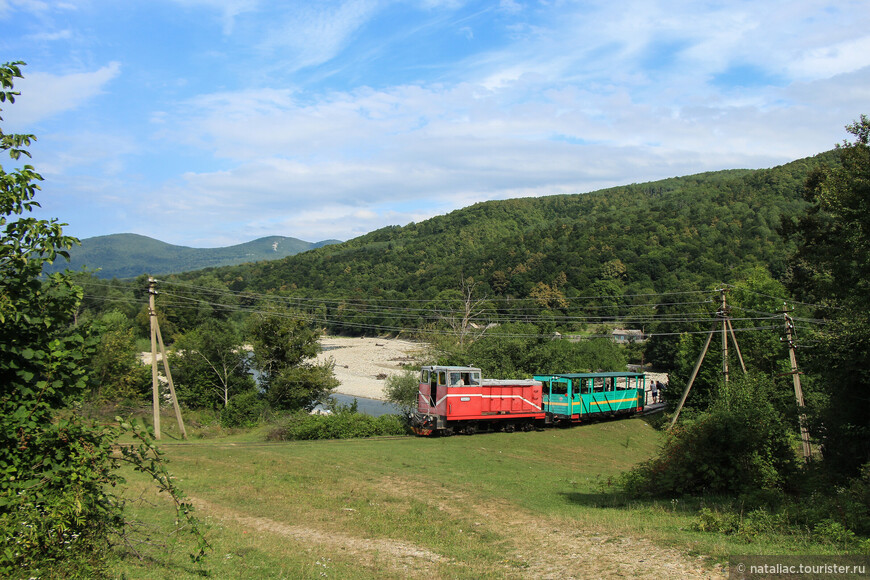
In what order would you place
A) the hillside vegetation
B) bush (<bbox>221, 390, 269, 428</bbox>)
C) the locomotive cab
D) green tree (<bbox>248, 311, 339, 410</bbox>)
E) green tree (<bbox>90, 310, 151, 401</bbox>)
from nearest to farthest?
the locomotive cab < bush (<bbox>221, 390, 269, 428</bbox>) < green tree (<bbox>90, 310, 151, 401</bbox>) < green tree (<bbox>248, 311, 339, 410</bbox>) < the hillside vegetation

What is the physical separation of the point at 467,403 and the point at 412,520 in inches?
662

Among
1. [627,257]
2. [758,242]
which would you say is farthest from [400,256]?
[758,242]

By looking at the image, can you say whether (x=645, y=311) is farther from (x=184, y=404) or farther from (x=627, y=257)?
(x=184, y=404)

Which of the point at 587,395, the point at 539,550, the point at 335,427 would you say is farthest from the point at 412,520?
the point at 587,395

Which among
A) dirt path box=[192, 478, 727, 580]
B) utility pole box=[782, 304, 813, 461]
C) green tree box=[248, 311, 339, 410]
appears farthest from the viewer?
green tree box=[248, 311, 339, 410]

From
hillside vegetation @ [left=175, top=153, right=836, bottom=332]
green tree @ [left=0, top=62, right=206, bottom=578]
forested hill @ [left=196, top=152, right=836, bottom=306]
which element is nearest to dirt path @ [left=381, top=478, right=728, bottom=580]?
green tree @ [left=0, top=62, right=206, bottom=578]

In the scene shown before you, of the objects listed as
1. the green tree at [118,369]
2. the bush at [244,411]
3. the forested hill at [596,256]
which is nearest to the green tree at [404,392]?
the bush at [244,411]

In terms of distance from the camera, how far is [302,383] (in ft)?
124

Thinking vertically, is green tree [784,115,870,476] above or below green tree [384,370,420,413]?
above

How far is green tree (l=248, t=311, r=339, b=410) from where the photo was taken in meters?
37.8

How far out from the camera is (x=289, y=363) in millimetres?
39344

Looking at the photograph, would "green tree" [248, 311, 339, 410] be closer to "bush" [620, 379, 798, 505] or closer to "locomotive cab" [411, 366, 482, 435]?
"locomotive cab" [411, 366, 482, 435]

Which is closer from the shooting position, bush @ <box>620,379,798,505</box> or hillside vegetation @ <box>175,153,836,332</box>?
bush @ <box>620,379,798,505</box>

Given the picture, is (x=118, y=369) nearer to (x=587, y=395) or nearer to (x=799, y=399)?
(x=587, y=395)
